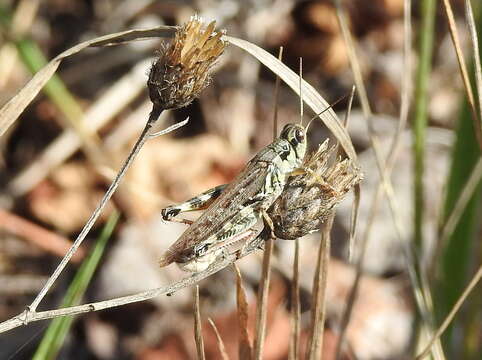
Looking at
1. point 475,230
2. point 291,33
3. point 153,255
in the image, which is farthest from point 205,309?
point 291,33

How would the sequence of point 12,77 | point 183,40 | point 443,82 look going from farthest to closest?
point 443,82
point 12,77
point 183,40

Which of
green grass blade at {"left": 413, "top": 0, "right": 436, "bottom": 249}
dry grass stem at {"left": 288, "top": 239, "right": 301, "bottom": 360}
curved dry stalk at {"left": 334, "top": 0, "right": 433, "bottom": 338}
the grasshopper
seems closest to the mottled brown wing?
the grasshopper

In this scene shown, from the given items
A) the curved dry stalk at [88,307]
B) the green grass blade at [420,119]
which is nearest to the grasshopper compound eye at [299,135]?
the curved dry stalk at [88,307]

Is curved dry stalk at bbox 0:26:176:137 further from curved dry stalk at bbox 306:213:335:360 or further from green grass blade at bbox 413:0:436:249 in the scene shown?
green grass blade at bbox 413:0:436:249

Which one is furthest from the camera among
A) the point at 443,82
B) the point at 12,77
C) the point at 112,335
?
the point at 443,82

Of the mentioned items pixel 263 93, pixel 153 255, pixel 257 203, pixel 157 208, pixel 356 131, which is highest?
pixel 263 93

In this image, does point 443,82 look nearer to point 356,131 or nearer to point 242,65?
point 356,131

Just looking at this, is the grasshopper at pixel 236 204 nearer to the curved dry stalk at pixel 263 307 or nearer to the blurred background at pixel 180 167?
the curved dry stalk at pixel 263 307
